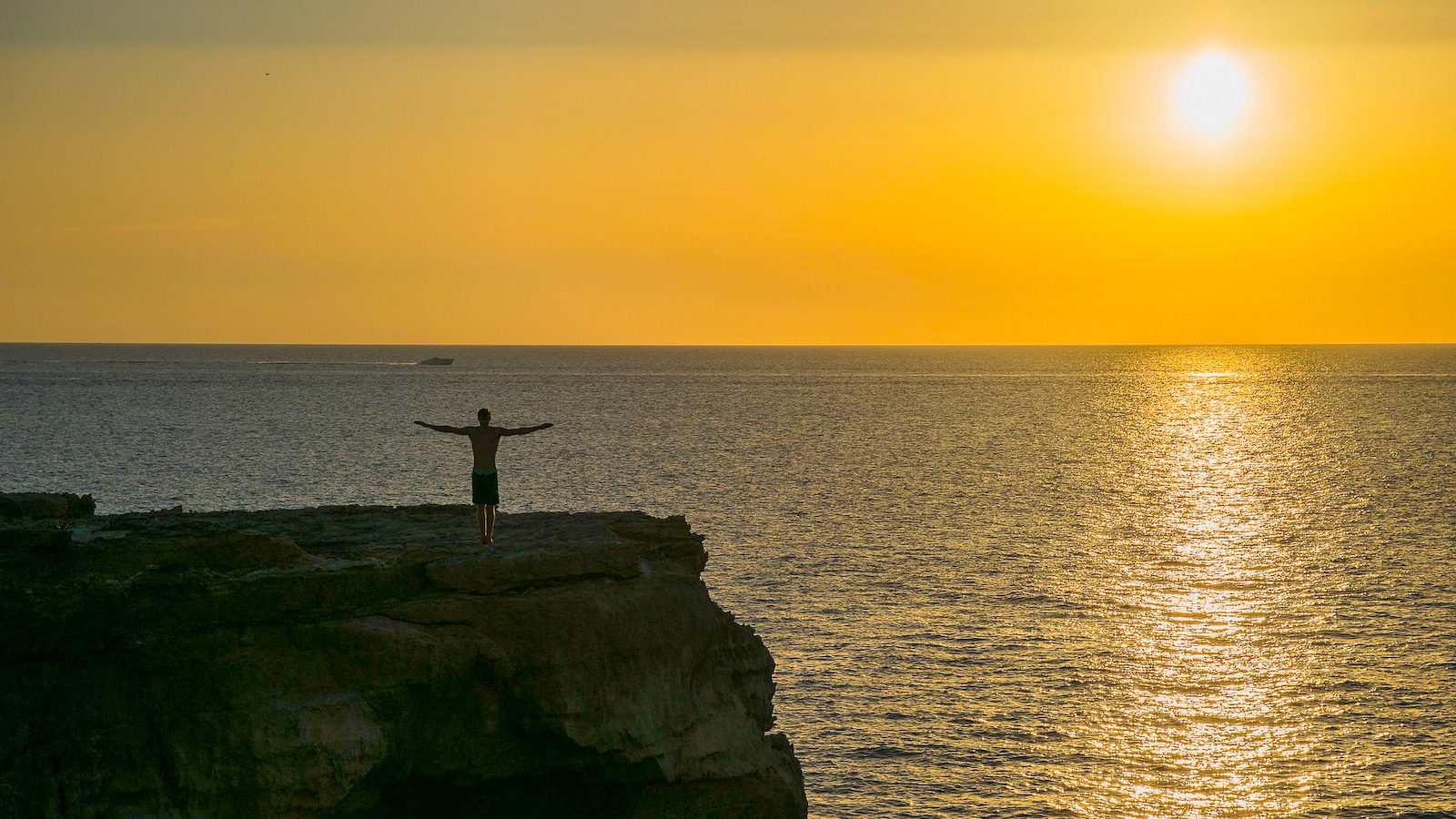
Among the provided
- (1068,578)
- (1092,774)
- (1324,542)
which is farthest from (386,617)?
(1324,542)

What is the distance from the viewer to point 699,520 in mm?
73062

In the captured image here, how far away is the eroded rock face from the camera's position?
57.2 feet

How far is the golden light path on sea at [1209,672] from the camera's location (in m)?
33.8

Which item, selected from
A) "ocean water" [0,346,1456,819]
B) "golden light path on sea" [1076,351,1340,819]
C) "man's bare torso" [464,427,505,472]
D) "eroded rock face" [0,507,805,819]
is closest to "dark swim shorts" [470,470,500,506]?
"man's bare torso" [464,427,505,472]

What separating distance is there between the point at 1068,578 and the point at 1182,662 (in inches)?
543

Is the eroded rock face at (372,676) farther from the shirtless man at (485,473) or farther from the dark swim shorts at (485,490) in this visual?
the dark swim shorts at (485,490)

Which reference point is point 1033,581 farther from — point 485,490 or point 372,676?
point 372,676

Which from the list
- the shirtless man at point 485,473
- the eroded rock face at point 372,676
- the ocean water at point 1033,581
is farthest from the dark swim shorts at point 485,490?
the ocean water at point 1033,581

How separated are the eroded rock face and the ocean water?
11.8 meters

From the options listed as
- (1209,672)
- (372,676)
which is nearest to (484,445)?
(372,676)

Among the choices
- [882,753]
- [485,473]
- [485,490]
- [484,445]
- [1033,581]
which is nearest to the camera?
[485,490]

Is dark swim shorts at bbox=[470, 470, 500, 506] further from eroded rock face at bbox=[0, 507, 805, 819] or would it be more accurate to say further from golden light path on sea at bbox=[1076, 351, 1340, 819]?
golden light path on sea at bbox=[1076, 351, 1340, 819]

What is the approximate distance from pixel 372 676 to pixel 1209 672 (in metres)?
33.2

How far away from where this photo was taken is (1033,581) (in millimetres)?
57562
